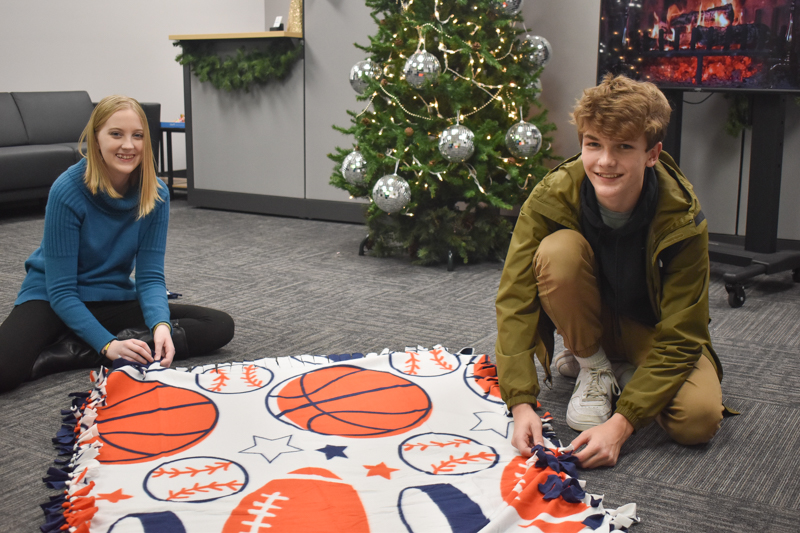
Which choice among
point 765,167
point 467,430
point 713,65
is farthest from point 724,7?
point 467,430

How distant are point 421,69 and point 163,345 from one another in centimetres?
159

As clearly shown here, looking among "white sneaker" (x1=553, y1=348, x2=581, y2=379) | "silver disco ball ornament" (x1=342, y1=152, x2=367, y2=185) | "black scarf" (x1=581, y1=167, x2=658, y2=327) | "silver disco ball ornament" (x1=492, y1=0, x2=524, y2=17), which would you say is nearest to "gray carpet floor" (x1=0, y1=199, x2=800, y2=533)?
"white sneaker" (x1=553, y1=348, x2=581, y2=379)

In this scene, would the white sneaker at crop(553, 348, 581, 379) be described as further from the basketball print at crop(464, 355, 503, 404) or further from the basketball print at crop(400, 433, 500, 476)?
the basketball print at crop(400, 433, 500, 476)

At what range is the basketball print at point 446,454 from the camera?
129 centimetres

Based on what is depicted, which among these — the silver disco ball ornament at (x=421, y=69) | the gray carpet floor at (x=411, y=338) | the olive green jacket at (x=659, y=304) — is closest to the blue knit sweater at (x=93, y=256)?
the gray carpet floor at (x=411, y=338)

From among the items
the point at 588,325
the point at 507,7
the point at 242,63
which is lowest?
the point at 588,325

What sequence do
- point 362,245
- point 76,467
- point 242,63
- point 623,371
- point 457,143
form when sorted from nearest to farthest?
point 76,467
point 623,371
point 457,143
point 362,245
point 242,63

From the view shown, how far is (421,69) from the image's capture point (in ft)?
9.40

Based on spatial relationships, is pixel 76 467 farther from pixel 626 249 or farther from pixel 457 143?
pixel 457 143

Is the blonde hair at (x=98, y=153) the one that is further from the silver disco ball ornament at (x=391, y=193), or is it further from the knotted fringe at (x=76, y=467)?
the silver disco ball ornament at (x=391, y=193)

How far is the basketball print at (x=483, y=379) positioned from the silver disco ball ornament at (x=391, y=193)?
3.91 feet

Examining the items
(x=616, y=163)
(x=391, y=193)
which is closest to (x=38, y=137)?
(x=391, y=193)

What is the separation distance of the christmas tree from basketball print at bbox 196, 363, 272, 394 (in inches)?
50.0

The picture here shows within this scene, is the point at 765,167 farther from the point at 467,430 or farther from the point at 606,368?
the point at 467,430
